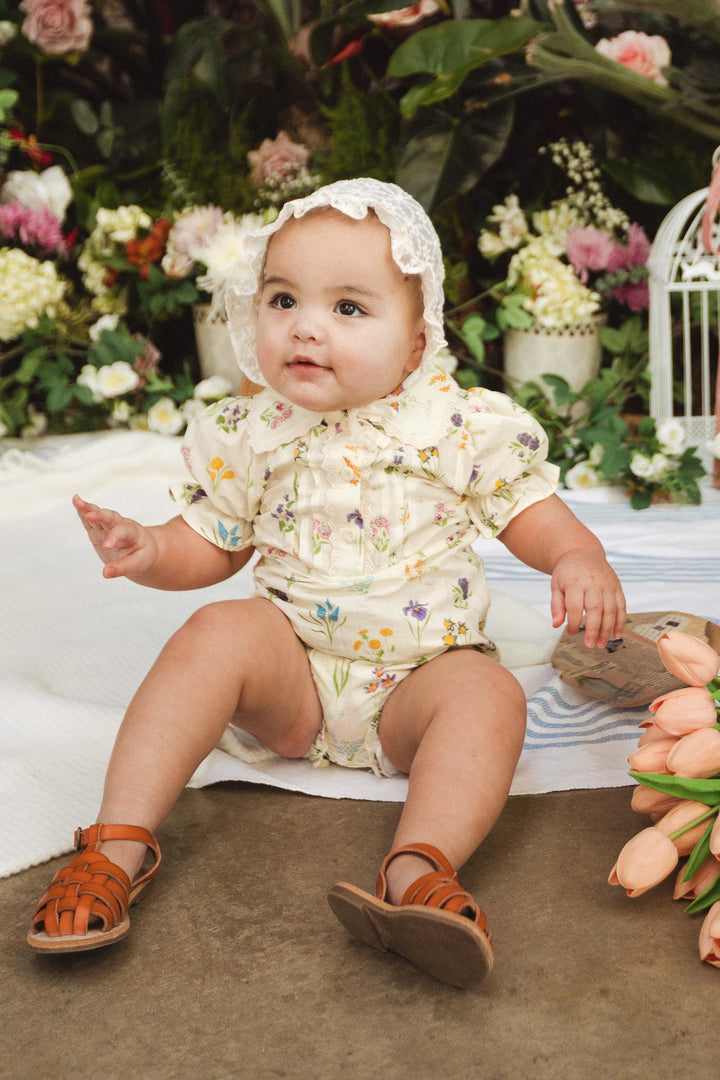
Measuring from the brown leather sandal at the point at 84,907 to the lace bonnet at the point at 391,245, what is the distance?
21.7 inches

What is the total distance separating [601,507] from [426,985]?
4.98ft

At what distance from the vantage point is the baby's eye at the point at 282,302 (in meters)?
1.13

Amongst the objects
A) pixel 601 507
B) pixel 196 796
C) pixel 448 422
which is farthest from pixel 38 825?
pixel 601 507

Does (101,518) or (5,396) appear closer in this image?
(101,518)

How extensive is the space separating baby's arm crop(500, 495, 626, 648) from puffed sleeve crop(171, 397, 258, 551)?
303 millimetres

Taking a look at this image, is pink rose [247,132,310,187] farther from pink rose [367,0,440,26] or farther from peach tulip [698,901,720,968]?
peach tulip [698,901,720,968]

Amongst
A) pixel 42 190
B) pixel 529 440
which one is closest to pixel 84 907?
pixel 529 440

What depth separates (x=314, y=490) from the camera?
1.20 metres

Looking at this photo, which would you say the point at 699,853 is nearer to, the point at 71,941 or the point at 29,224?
the point at 71,941

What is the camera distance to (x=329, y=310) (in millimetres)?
1104

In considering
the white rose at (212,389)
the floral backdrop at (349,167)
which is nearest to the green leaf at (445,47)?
→ the floral backdrop at (349,167)

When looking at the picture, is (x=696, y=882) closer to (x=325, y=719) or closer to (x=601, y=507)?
(x=325, y=719)

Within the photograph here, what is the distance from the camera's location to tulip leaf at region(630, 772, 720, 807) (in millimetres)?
939

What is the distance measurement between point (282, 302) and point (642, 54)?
5.30 ft
